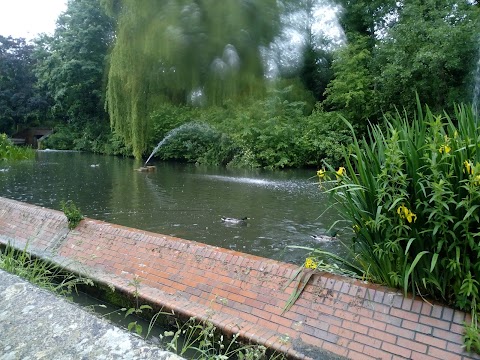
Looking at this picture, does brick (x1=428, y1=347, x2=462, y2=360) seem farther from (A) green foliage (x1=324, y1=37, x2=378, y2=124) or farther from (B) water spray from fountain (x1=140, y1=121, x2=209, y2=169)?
(B) water spray from fountain (x1=140, y1=121, x2=209, y2=169)

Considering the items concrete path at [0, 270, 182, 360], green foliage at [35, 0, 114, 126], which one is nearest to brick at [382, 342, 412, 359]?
concrete path at [0, 270, 182, 360]

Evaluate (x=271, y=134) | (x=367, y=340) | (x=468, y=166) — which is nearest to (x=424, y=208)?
(x=468, y=166)

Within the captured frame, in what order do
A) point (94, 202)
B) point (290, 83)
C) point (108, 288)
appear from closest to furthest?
point (108, 288)
point (94, 202)
point (290, 83)

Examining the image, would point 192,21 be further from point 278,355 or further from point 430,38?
point 430,38

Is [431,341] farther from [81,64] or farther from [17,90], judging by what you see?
[17,90]

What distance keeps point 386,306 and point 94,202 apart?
7889 millimetres

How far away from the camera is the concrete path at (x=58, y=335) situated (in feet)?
2.50

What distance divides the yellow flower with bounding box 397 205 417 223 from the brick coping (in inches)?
22.2

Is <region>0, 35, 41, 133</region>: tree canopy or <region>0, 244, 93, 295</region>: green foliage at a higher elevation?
<region>0, 35, 41, 133</region>: tree canopy

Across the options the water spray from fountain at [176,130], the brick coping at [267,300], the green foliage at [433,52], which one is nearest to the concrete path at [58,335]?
the brick coping at [267,300]

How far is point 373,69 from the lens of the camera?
18672 millimetres

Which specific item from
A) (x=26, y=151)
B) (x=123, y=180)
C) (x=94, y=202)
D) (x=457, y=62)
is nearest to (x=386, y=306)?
(x=94, y=202)

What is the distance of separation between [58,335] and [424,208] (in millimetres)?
2348

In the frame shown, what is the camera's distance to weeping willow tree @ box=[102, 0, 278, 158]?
24.7ft
